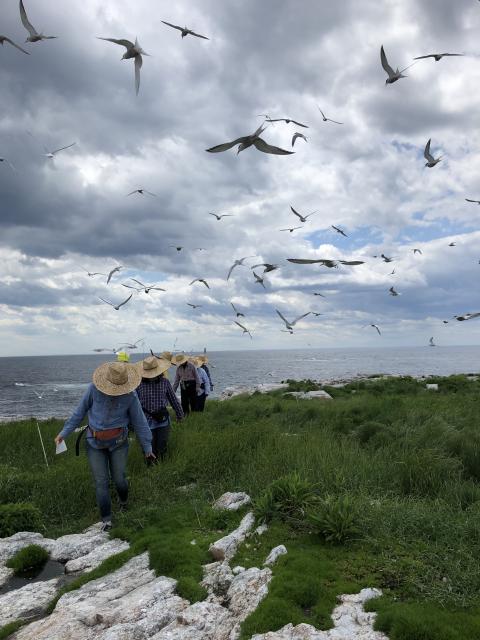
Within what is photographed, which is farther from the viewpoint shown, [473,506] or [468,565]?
[473,506]

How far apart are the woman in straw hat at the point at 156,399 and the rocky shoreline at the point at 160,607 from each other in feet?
12.7

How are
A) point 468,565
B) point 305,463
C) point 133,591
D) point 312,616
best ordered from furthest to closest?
1. point 305,463
2. point 133,591
3. point 468,565
4. point 312,616

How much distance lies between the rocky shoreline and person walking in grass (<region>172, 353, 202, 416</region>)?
379 inches

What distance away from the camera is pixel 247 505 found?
7117 mm

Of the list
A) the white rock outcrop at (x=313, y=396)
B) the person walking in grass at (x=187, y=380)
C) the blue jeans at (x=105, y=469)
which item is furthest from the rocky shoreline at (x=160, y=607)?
the white rock outcrop at (x=313, y=396)

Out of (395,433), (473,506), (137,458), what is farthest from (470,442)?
(137,458)

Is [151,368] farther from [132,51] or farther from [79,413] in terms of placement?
[132,51]

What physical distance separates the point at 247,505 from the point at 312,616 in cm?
312

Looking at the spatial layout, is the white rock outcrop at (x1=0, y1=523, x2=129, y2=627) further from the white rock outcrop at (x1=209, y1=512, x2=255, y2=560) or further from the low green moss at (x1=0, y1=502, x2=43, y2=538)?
the white rock outcrop at (x1=209, y1=512, x2=255, y2=560)

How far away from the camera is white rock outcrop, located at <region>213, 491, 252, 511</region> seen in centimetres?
715

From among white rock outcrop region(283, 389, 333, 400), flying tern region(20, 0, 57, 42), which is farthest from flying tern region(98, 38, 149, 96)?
white rock outcrop region(283, 389, 333, 400)

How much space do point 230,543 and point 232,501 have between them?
5.45ft

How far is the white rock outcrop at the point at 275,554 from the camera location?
505cm

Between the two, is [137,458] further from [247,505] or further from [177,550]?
[177,550]
